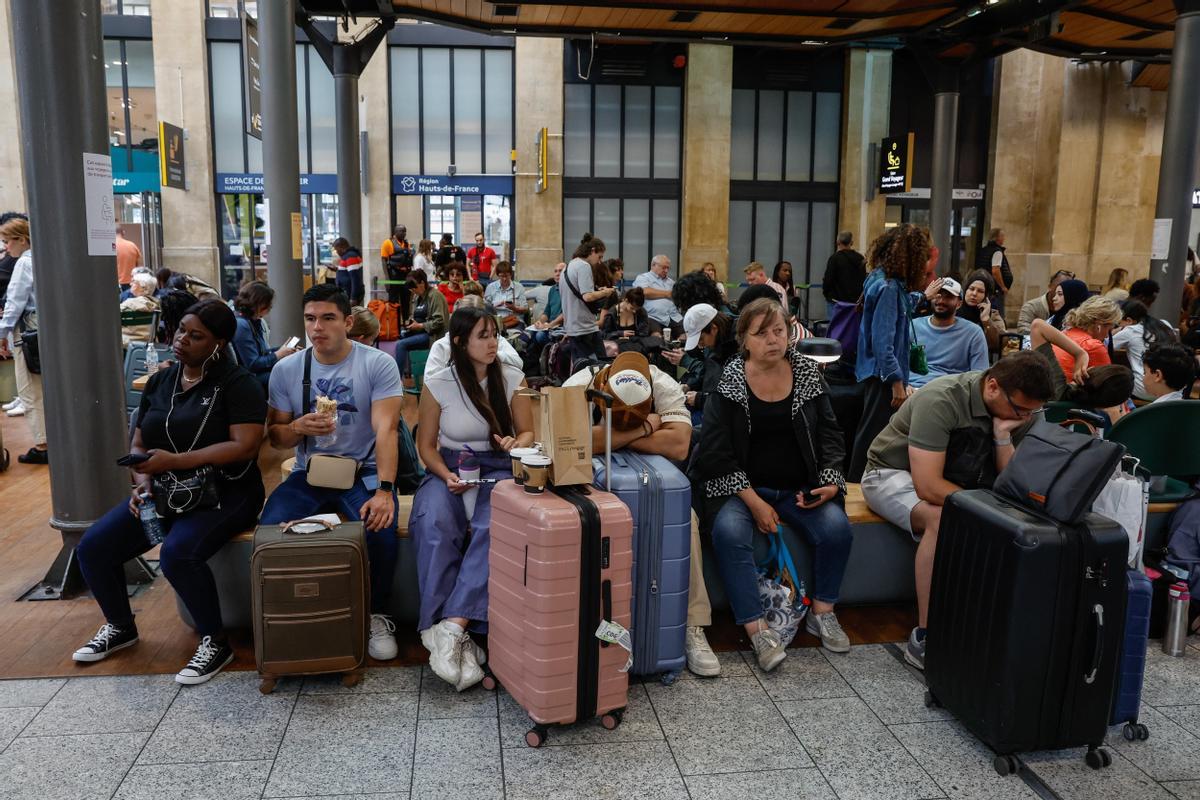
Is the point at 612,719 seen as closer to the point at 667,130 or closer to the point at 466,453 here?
the point at 466,453

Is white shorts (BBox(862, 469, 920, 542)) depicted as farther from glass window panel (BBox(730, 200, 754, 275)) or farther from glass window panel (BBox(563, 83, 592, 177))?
glass window panel (BBox(730, 200, 754, 275))

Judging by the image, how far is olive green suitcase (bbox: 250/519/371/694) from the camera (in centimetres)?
355

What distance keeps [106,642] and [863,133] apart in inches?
773

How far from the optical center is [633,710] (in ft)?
11.6

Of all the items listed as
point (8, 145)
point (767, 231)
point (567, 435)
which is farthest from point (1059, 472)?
point (8, 145)

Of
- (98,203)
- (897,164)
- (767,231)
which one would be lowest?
(98,203)

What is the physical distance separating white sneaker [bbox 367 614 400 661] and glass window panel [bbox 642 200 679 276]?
17.3 meters

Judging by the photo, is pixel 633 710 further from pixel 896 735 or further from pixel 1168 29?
pixel 1168 29

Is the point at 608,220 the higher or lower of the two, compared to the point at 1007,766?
higher

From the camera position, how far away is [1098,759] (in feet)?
10.3

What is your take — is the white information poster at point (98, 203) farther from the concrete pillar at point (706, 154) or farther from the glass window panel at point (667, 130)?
the glass window panel at point (667, 130)

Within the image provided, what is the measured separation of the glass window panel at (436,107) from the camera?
66.1ft

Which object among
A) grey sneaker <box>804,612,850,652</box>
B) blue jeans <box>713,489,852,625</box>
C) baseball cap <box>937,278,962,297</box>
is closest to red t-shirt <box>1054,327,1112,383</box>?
baseball cap <box>937,278,962,297</box>

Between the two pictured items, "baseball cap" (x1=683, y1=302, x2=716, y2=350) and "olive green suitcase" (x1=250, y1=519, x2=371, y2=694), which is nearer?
"olive green suitcase" (x1=250, y1=519, x2=371, y2=694)
